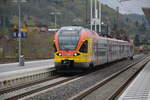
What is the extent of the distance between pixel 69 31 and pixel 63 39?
729 mm

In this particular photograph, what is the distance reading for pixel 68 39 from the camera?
73.9 feet

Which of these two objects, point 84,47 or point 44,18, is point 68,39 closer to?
point 84,47

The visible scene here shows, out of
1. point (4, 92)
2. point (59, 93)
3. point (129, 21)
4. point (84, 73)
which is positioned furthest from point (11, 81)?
point (129, 21)

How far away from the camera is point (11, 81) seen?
1795 cm

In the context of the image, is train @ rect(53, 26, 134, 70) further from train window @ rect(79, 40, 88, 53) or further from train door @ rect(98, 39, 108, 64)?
train door @ rect(98, 39, 108, 64)

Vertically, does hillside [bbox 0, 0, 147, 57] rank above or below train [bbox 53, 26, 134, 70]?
above

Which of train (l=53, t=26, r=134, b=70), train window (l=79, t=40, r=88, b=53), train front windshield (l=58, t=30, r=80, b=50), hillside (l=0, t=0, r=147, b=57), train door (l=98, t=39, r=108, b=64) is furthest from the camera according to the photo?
hillside (l=0, t=0, r=147, b=57)

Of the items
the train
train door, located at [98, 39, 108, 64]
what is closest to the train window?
the train

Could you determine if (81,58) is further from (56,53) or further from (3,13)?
(3,13)

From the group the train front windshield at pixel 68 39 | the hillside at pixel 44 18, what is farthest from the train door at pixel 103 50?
the hillside at pixel 44 18

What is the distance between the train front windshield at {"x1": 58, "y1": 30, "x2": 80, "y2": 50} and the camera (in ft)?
73.3

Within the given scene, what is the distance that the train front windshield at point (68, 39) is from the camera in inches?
880

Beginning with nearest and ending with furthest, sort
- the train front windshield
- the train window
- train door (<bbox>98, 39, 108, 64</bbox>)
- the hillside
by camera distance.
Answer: the train front windshield < the train window < train door (<bbox>98, 39, 108, 64</bbox>) < the hillside

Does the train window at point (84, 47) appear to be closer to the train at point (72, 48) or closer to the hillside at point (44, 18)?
the train at point (72, 48)
